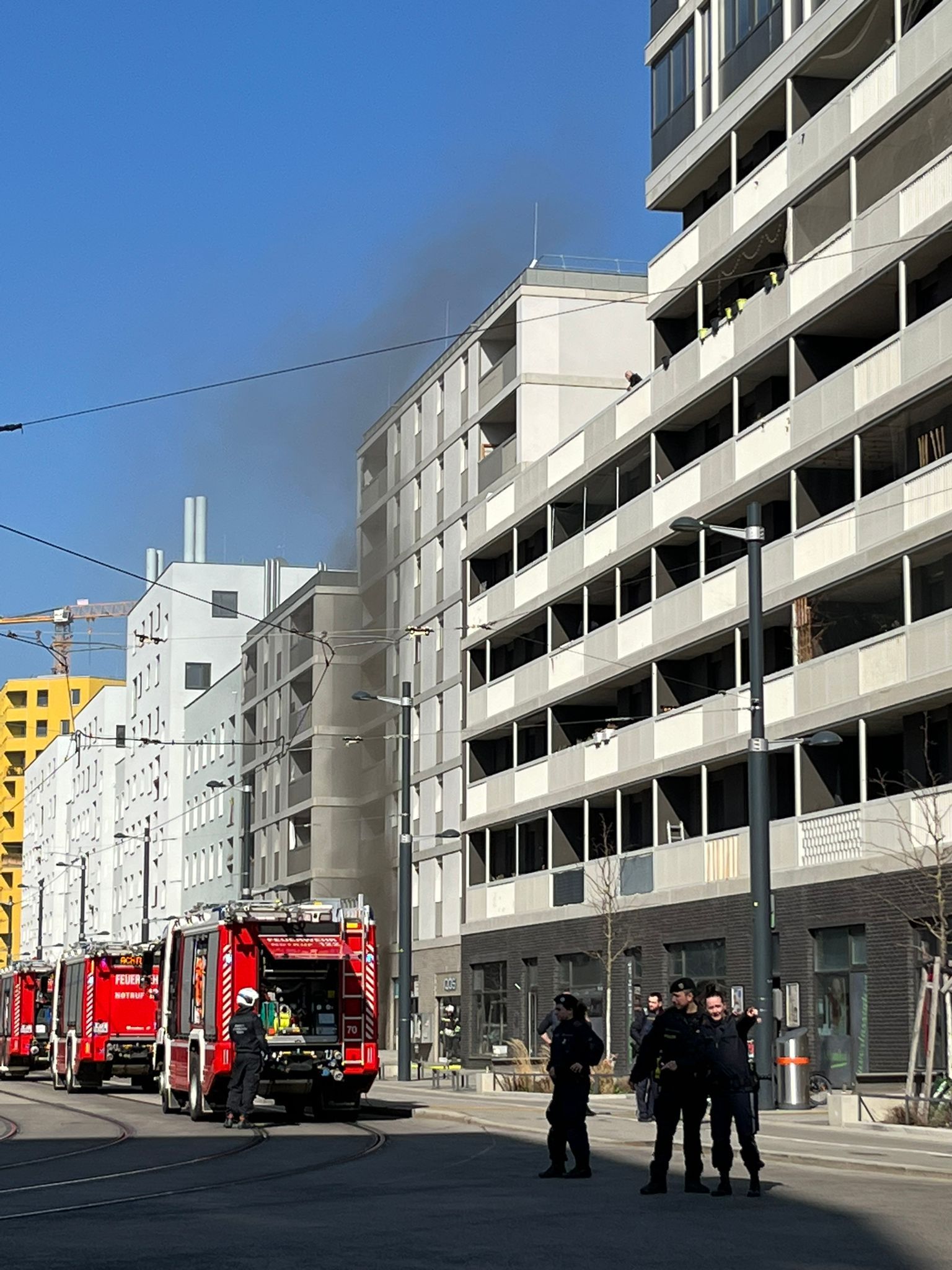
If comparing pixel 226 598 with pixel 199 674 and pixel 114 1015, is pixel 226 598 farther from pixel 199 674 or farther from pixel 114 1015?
pixel 114 1015

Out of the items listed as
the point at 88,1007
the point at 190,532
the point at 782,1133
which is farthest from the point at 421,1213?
the point at 190,532

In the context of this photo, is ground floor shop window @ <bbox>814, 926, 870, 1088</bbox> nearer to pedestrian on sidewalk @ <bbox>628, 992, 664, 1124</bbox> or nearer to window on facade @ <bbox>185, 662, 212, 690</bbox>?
pedestrian on sidewalk @ <bbox>628, 992, 664, 1124</bbox>

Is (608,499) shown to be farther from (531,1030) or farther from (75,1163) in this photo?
(75,1163)

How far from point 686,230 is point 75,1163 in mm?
29453

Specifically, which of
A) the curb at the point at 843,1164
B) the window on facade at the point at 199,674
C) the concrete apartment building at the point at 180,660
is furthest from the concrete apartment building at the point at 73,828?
the curb at the point at 843,1164

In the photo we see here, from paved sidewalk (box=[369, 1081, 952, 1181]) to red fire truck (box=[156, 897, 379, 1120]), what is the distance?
77.3 inches

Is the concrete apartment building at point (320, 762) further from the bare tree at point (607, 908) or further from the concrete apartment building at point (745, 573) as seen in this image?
the bare tree at point (607, 908)

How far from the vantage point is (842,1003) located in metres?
36.3

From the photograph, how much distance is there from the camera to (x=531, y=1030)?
5112 centimetres

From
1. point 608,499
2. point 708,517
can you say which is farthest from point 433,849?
point 708,517

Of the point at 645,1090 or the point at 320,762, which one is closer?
the point at 645,1090

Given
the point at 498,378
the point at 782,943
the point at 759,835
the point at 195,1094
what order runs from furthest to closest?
the point at 498,378
the point at 782,943
the point at 195,1094
the point at 759,835

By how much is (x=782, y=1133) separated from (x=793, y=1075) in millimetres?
5379

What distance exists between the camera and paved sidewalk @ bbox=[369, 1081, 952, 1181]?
20812 millimetres
